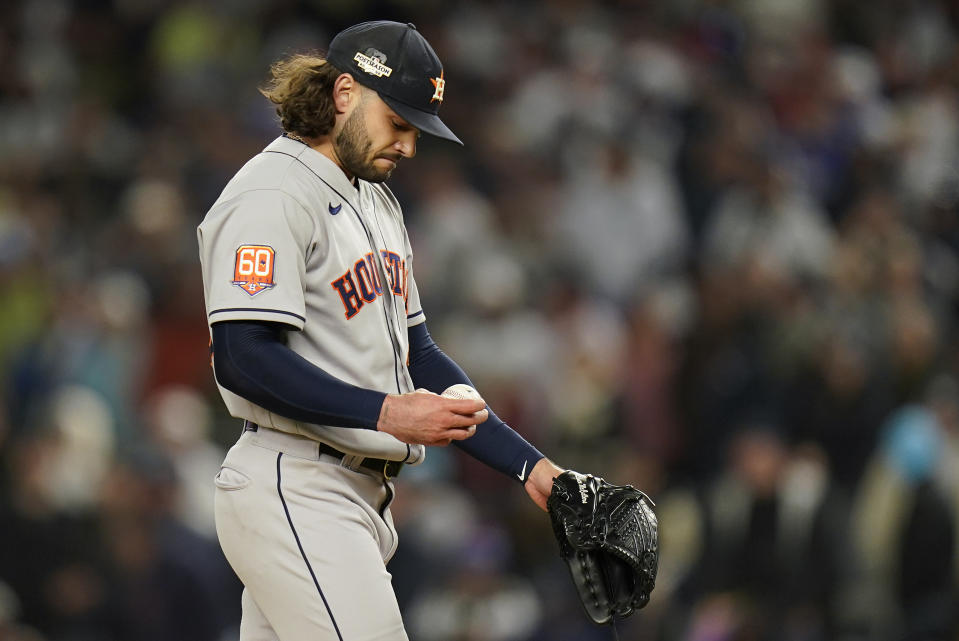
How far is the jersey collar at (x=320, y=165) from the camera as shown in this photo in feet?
10.3

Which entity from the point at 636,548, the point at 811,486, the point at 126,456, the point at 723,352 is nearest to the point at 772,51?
the point at 723,352

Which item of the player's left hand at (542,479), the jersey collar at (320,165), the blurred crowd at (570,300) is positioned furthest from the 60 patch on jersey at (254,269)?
the blurred crowd at (570,300)

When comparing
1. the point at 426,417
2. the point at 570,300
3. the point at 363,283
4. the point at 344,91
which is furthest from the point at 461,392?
the point at 570,300

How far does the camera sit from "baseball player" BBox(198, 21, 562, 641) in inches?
113

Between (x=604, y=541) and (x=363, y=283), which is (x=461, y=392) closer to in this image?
(x=363, y=283)

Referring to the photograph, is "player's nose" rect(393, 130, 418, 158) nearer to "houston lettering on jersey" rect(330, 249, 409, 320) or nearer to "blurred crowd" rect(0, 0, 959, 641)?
"houston lettering on jersey" rect(330, 249, 409, 320)

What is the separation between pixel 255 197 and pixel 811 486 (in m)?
4.00

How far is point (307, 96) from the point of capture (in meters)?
3.15

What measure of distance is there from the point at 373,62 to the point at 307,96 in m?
0.17

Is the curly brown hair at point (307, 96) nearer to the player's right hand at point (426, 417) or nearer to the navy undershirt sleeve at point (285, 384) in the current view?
the navy undershirt sleeve at point (285, 384)

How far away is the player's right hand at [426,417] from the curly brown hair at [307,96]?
686 millimetres

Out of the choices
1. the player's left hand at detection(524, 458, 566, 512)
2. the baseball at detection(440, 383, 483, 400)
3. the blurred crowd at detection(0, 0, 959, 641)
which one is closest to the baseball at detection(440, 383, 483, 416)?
the baseball at detection(440, 383, 483, 400)

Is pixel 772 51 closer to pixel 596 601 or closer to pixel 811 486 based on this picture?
pixel 811 486

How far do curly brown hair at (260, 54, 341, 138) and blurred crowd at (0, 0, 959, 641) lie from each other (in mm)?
3460
